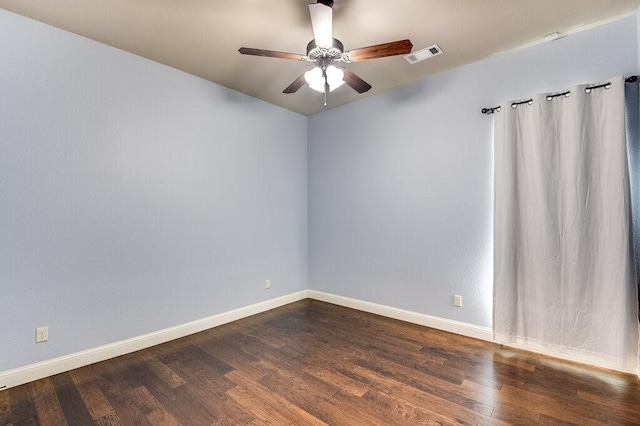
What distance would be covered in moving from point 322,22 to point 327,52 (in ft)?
0.72

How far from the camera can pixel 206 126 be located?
3330mm

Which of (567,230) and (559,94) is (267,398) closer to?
(567,230)

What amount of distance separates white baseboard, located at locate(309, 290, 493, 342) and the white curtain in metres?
0.21

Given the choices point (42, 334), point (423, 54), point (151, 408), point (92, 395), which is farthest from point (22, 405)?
point (423, 54)

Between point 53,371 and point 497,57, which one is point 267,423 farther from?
point 497,57

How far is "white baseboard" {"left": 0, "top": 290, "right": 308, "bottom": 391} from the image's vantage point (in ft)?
7.18

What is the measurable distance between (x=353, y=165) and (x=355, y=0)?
2.10m

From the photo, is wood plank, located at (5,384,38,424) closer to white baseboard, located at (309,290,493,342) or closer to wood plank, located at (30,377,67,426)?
wood plank, located at (30,377,67,426)

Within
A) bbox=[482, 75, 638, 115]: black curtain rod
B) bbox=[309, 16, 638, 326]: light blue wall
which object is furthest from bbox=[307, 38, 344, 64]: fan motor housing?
bbox=[482, 75, 638, 115]: black curtain rod

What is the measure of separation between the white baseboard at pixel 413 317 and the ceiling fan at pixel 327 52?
8.09 ft

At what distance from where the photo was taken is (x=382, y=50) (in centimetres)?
204

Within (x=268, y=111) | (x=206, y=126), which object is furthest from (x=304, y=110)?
(x=206, y=126)

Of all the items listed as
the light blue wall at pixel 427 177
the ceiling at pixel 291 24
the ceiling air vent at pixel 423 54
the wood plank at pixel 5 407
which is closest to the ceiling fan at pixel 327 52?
the ceiling at pixel 291 24

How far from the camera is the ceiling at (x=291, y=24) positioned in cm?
214
